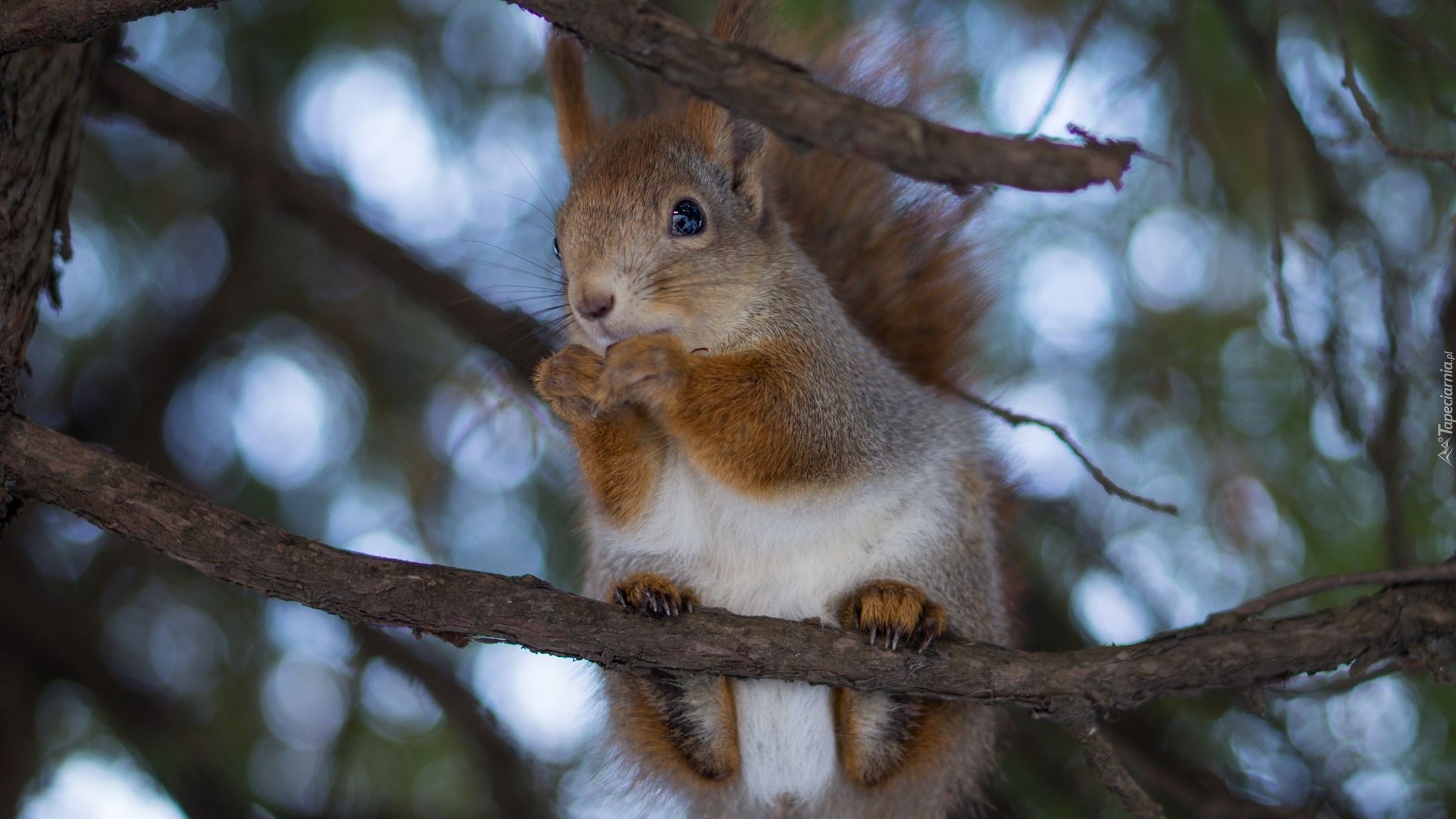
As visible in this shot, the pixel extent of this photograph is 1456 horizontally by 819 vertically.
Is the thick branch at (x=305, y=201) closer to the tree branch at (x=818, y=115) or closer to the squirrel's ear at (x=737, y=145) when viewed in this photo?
the squirrel's ear at (x=737, y=145)

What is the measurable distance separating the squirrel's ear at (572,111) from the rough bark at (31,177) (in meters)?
0.90

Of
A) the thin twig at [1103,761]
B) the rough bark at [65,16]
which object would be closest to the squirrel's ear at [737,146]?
the rough bark at [65,16]

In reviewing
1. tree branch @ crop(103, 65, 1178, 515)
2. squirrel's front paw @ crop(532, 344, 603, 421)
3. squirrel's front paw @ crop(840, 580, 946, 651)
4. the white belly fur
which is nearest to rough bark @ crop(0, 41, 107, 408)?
tree branch @ crop(103, 65, 1178, 515)

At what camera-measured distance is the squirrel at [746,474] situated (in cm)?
185

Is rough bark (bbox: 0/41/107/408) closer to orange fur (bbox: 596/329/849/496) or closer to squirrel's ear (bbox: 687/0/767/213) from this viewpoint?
orange fur (bbox: 596/329/849/496)

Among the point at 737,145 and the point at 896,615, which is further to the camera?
the point at 737,145

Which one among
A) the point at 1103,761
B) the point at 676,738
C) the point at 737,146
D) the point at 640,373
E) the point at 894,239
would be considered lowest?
the point at 1103,761

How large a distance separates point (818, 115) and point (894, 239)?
1.46m

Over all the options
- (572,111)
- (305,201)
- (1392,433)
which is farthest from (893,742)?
(305,201)

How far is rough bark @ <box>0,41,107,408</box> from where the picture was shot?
1.72 metres

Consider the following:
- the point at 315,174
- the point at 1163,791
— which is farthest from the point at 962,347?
the point at 315,174

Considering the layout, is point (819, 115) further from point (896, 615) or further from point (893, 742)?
point (893, 742)

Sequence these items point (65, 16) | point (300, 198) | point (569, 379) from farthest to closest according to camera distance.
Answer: point (300, 198) → point (569, 379) → point (65, 16)

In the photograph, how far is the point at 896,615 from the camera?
6.02ft
